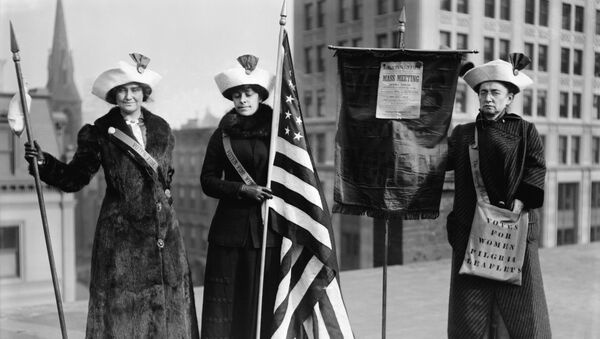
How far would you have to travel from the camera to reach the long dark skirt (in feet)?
11.6

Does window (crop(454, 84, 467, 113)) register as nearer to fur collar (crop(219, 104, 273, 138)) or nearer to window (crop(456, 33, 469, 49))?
window (crop(456, 33, 469, 49))

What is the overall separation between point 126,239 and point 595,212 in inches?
388

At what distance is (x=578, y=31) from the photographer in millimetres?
9805

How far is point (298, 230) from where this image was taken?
3.63m

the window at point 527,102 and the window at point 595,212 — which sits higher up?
the window at point 527,102

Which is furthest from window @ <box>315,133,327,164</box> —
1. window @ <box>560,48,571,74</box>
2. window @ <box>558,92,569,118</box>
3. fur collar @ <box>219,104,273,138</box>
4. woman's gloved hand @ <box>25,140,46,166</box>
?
woman's gloved hand @ <box>25,140,46,166</box>

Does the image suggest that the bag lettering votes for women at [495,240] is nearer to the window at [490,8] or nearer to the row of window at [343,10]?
the row of window at [343,10]

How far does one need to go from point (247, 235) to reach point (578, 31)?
8.25 m

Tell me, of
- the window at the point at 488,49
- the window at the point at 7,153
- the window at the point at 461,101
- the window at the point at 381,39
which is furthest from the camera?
the window at the point at 488,49

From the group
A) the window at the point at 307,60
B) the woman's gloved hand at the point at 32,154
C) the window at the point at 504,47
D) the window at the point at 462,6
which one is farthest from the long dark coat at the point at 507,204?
the window at the point at 504,47

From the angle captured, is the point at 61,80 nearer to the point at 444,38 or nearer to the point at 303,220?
the point at 303,220

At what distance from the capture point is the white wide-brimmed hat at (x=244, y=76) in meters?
3.44

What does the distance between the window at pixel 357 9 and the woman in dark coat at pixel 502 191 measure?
535 centimetres

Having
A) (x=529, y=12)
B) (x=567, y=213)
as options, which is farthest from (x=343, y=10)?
(x=567, y=213)
